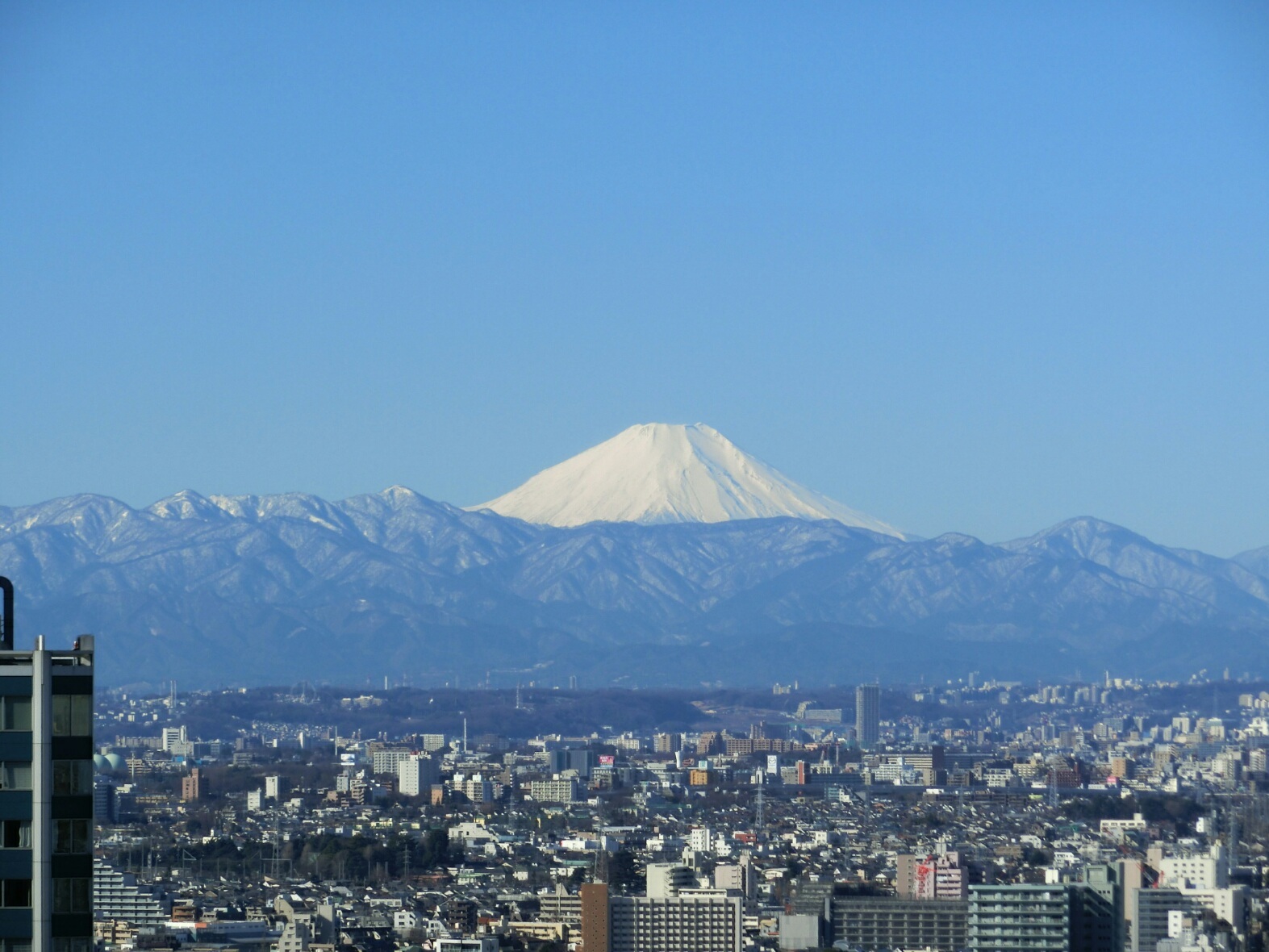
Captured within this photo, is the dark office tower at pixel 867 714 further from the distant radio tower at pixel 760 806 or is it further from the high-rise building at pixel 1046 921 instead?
the high-rise building at pixel 1046 921

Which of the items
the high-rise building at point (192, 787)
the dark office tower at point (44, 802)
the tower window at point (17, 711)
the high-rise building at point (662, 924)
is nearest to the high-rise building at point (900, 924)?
the high-rise building at point (662, 924)

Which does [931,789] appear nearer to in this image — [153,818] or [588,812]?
[588,812]

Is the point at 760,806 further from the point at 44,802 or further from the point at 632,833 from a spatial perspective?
the point at 44,802

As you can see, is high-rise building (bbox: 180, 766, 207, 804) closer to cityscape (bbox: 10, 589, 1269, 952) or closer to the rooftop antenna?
cityscape (bbox: 10, 589, 1269, 952)

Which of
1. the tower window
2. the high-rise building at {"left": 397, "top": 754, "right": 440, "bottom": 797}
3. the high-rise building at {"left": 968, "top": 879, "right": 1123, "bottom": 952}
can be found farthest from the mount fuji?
the tower window

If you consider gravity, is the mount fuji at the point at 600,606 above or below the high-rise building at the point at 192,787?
above

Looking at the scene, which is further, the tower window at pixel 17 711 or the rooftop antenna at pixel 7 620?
the rooftop antenna at pixel 7 620
